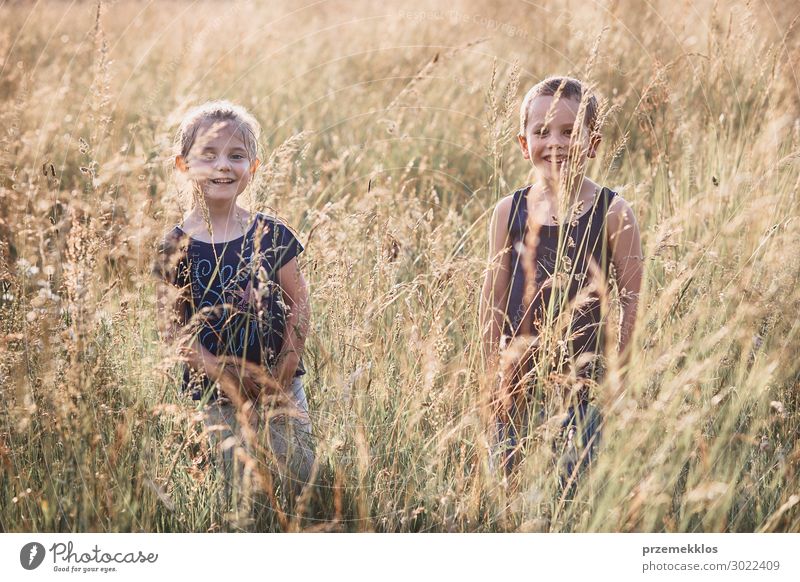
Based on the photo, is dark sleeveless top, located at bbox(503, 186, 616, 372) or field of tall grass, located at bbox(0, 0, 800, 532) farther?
dark sleeveless top, located at bbox(503, 186, 616, 372)

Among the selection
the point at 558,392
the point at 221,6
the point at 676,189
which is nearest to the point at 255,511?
the point at 558,392

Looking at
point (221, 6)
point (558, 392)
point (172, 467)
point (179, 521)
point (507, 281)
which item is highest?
point (221, 6)

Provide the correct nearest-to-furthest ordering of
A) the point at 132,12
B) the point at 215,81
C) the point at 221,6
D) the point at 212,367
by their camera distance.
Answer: the point at 212,367
the point at 215,81
the point at 221,6
the point at 132,12

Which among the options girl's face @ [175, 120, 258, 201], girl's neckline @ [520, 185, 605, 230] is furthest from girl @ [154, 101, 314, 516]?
girl's neckline @ [520, 185, 605, 230]

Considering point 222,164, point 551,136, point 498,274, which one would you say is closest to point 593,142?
point 551,136

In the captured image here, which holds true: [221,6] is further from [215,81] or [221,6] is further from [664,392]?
[664,392]

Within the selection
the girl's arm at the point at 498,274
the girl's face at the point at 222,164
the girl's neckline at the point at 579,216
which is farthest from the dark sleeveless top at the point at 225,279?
the girl's neckline at the point at 579,216

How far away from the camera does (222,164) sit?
2.03 meters

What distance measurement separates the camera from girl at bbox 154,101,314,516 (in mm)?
1938

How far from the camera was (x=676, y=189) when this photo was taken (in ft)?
9.78

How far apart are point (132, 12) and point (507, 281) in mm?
5068

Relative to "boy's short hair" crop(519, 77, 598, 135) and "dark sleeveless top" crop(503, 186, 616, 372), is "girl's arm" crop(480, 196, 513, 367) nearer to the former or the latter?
"dark sleeveless top" crop(503, 186, 616, 372)

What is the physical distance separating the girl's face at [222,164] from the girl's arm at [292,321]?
0.25 meters

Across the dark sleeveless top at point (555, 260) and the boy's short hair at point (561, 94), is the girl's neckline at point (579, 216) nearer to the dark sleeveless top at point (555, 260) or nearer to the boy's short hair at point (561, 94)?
the dark sleeveless top at point (555, 260)
